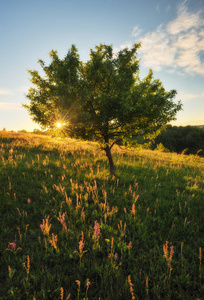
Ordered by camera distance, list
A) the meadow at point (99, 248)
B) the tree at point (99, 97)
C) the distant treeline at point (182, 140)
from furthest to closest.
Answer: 1. the distant treeline at point (182, 140)
2. the tree at point (99, 97)
3. the meadow at point (99, 248)

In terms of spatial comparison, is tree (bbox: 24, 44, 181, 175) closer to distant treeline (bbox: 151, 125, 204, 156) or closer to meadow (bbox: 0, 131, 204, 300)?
meadow (bbox: 0, 131, 204, 300)

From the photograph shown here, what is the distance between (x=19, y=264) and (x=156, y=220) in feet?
10.3

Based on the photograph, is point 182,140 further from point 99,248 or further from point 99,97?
point 99,248

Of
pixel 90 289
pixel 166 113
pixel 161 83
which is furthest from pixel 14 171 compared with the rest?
pixel 161 83

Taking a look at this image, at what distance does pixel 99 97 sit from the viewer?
493 cm

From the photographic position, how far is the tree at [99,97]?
4.69 meters

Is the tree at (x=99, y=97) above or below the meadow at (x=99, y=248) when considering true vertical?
above

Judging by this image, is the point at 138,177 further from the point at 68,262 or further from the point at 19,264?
the point at 19,264

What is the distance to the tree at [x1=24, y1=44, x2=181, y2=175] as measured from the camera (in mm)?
4688

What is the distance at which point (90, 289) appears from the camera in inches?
90.1

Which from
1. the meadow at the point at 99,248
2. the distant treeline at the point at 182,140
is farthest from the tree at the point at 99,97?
the distant treeline at the point at 182,140

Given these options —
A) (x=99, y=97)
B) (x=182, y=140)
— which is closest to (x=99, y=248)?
(x=99, y=97)

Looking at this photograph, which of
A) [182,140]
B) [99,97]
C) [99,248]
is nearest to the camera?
[99,248]

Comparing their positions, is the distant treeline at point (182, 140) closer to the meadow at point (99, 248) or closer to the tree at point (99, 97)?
the tree at point (99, 97)
